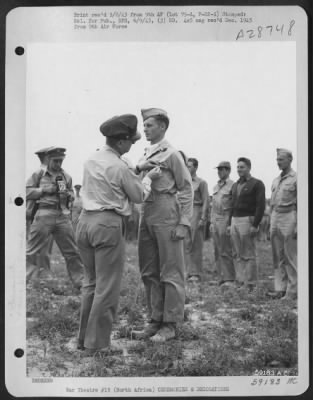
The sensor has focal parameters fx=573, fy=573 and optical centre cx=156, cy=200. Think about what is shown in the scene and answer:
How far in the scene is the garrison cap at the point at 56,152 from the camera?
3.53 m

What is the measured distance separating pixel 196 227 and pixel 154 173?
1.43 ft

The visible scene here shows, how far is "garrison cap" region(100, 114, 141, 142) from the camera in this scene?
3482 millimetres

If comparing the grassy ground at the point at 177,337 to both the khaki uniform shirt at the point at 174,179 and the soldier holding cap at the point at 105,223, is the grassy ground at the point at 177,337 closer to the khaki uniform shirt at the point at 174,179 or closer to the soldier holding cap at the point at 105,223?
the soldier holding cap at the point at 105,223

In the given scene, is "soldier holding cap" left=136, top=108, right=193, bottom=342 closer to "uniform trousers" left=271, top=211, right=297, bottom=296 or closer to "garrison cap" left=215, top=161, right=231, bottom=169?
"garrison cap" left=215, top=161, right=231, bottom=169

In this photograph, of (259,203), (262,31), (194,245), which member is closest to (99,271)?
(194,245)

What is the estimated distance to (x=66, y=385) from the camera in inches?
137

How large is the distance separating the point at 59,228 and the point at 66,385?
3.13ft

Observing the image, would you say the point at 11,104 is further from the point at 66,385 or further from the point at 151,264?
the point at 66,385

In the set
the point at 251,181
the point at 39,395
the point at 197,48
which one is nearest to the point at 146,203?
the point at 251,181

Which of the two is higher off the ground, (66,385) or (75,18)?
(75,18)

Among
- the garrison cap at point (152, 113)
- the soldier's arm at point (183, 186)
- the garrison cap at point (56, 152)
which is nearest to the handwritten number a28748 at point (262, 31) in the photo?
the garrison cap at point (152, 113)

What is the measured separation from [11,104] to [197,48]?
120 cm

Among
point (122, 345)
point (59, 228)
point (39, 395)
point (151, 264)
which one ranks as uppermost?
point (59, 228)

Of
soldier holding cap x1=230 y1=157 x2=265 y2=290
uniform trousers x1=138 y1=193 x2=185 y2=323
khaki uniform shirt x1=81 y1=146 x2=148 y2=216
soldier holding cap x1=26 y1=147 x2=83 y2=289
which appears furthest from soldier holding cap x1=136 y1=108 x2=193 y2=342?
soldier holding cap x1=26 y1=147 x2=83 y2=289
